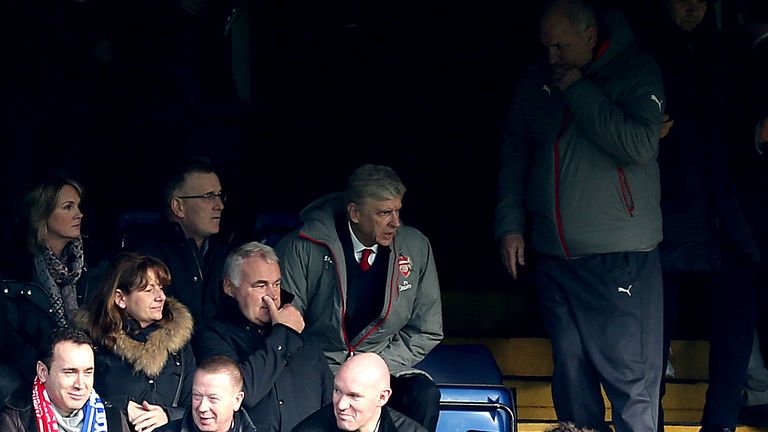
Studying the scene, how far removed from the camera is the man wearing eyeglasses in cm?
594

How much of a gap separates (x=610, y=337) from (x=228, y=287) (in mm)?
1384

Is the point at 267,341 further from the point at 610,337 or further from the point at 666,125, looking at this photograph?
the point at 666,125

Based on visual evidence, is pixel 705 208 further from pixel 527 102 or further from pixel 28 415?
pixel 28 415

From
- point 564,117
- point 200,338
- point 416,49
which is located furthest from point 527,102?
point 416,49

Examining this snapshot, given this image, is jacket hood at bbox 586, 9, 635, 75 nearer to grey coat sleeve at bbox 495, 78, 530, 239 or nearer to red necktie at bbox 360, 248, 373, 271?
grey coat sleeve at bbox 495, 78, 530, 239

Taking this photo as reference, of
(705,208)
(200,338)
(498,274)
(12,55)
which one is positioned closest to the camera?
(200,338)

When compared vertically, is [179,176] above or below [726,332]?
above

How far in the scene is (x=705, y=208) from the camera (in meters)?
5.91

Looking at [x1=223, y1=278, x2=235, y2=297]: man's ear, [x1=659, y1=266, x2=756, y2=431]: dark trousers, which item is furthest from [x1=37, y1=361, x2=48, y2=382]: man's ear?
[x1=659, y1=266, x2=756, y2=431]: dark trousers

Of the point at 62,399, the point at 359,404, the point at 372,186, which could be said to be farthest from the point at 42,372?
Result: the point at 372,186

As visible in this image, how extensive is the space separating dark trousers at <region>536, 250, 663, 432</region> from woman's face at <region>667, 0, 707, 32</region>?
0.88 meters

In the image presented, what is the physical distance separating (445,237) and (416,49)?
955 mm

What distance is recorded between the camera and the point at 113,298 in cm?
536

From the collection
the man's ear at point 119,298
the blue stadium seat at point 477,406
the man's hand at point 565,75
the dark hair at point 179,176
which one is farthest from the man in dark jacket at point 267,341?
the man's hand at point 565,75
